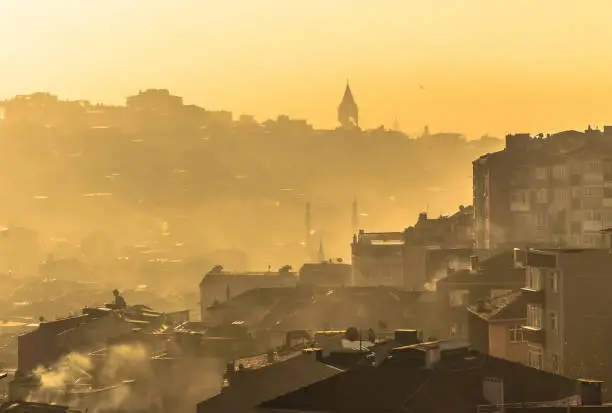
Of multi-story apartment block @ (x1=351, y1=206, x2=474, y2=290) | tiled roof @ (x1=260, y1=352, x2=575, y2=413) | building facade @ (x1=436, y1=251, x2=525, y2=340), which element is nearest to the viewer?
tiled roof @ (x1=260, y1=352, x2=575, y2=413)

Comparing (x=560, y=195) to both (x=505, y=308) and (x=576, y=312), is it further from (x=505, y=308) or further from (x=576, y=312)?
(x=576, y=312)

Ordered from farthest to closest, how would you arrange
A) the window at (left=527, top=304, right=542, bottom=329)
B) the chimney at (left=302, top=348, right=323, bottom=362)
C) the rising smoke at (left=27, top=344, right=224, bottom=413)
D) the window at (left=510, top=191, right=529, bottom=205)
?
the window at (left=510, top=191, right=529, bottom=205)
the rising smoke at (left=27, top=344, right=224, bottom=413)
the window at (left=527, top=304, right=542, bottom=329)
the chimney at (left=302, top=348, right=323, bottom=362)

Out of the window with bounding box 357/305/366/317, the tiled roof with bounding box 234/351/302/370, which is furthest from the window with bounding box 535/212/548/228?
the tiled roof with bounding box 234/351/302/370

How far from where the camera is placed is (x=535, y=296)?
51969 millimetres

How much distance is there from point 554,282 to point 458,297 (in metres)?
20.0

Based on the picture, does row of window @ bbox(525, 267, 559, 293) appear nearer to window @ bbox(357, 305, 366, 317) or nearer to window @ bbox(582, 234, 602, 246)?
window @ bbox(357, 305, 366, 317)

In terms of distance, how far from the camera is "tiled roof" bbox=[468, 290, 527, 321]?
5338cm

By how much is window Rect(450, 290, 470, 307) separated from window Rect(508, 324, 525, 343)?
52.9 feet

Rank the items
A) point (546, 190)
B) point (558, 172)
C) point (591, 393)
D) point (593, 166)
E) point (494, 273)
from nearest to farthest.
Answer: point (591, 393) → point (494, 273) → point (593, 166) → point (558, 172) → point (546, 190)

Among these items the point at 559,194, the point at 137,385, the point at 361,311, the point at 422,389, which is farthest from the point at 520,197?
the point at 422,389

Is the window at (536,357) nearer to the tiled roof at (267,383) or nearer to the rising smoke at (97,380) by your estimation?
the tiled roof at (267,383)

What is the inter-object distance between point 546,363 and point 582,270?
10.3ft

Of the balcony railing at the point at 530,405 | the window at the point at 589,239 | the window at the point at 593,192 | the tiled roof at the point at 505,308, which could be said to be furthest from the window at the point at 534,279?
the window at the point at 593,192

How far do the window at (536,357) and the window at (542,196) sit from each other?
4724 centimetres
